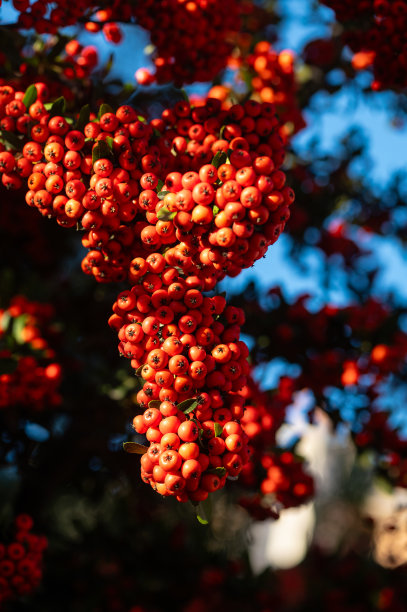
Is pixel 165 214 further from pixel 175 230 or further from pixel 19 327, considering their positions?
pixel 19 327

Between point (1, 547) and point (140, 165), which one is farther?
point (1, 547)

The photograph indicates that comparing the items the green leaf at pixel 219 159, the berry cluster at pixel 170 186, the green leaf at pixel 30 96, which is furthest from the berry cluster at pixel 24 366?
the green leaf at pixel 219 159

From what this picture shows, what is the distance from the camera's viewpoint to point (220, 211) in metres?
1.98

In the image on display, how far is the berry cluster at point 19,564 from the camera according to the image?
261 centimetres

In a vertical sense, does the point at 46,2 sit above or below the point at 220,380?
above

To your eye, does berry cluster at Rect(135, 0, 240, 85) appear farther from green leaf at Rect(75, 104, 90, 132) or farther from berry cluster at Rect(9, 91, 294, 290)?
green leaf at Rect(75, 104, 90, 132)

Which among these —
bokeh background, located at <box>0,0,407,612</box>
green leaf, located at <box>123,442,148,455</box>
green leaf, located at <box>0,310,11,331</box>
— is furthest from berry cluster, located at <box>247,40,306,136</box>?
green leaf, located at <box>123,442,148,455</box>

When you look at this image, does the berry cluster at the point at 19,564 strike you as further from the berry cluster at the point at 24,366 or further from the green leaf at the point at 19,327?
the green leaf at the point at 19,327

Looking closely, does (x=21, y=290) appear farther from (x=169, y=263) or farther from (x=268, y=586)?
(x=268, y=586)

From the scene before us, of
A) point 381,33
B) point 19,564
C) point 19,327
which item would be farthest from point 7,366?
point 381,33

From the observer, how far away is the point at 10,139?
2.23 meters

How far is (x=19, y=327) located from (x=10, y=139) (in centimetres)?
170

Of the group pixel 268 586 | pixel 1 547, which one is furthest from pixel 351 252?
pixel 1 547

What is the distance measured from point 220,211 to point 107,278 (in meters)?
0.68
